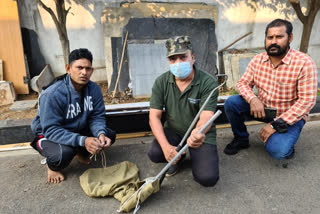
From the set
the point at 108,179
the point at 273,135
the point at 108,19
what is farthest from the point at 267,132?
the point at 108,19

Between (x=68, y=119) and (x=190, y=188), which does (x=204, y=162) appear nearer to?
(x=190, y=188)

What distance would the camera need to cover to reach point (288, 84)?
2.56 metres

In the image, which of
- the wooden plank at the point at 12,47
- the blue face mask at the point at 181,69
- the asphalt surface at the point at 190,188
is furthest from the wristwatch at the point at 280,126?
the wooden plank at the point at 12,47

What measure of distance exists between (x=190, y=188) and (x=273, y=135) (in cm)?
109

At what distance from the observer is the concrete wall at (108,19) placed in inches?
209

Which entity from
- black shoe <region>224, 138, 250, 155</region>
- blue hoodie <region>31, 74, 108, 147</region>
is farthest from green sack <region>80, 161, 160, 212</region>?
black shoe <region>224, 138, 250, 155</region>

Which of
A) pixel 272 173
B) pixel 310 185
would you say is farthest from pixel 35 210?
pixel 310 185

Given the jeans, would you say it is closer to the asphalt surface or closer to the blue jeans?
the asphalt surface

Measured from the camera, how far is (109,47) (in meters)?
5.49

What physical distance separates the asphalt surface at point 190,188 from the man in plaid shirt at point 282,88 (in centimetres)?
31

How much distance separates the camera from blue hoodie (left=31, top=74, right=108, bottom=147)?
7.53ft

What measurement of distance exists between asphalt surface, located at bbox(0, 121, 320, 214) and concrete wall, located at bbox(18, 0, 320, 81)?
10.5ft

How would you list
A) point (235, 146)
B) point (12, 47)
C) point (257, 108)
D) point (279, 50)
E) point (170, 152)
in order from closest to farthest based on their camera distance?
point (170, 152), point (279, 50), point (257, 108), point (235, 146), point (12, 47)

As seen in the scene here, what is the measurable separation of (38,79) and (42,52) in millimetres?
921
